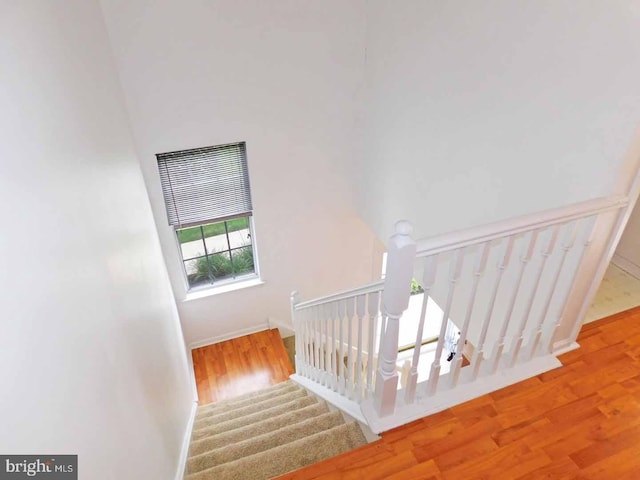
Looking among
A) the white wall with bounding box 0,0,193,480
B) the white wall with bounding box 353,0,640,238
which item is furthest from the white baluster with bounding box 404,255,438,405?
the white wall with bounding box 0,0,193,480

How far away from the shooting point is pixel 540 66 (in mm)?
2256

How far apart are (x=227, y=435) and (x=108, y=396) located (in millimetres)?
1603

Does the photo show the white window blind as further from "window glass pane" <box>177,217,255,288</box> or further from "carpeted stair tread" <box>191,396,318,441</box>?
"carpeted stair tread" <box>191,396,318,441</box>

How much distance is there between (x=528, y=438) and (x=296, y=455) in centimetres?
115

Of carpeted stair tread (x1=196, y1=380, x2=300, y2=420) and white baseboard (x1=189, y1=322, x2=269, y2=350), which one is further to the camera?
white baseboard (x1=189, y1=322, x2=269, y2=350)

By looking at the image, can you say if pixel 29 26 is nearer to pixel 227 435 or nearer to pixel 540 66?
pixel 540 66

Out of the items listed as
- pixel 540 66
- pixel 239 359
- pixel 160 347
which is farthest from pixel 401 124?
pixel 239 359

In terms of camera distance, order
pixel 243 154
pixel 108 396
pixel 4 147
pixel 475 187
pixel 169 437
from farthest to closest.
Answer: pixel 243 154 < pixel 475 187 < pixel 169 437 < pixel 108 396 < pixel 4 147

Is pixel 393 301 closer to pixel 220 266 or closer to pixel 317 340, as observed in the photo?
pixel 317 340

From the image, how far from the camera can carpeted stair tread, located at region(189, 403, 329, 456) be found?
3.01 m

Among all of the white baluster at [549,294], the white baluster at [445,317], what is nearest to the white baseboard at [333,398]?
the white baluster at [445,317]

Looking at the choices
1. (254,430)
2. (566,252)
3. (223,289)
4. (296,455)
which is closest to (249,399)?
(254,430)

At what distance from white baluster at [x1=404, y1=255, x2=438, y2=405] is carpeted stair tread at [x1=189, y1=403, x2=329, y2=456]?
1.10 metres

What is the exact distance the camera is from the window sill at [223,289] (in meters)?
5.18
